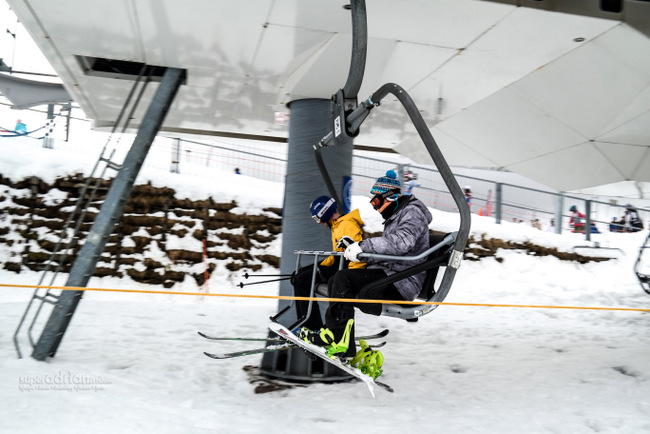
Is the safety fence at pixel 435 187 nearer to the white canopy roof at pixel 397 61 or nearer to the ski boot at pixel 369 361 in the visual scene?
the white canopy roof at pixel 397 61

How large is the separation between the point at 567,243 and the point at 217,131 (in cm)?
902

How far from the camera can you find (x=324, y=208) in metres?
4.56

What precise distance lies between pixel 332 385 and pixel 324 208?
1.85m

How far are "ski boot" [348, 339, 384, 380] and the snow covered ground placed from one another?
0.30 m

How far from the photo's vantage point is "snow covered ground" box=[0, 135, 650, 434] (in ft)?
13.5

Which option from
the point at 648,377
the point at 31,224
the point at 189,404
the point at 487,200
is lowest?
the point at 189,404

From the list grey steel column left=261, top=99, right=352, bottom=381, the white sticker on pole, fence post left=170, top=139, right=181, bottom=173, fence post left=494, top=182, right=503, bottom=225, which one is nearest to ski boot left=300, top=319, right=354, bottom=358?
the white sticker on pole

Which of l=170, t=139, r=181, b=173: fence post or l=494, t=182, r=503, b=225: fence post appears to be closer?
l=170, t=139, r=181, b=173: fence post

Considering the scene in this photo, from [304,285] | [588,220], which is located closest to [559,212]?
[588,220]

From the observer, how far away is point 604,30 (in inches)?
194

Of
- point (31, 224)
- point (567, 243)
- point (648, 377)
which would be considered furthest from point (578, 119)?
point (31, 224)

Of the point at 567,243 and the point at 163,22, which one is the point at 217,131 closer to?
the point at 163,22

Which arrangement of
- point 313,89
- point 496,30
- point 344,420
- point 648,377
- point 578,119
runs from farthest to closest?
point 578,119
point 313,89
point 648,377
point 496,30
point 344,420

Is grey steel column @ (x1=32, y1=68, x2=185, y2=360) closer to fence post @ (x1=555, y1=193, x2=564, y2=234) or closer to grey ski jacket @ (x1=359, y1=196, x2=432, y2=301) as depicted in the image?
grey ski jacket @ (x1=359, y1=196, x2=432, y2=301)
